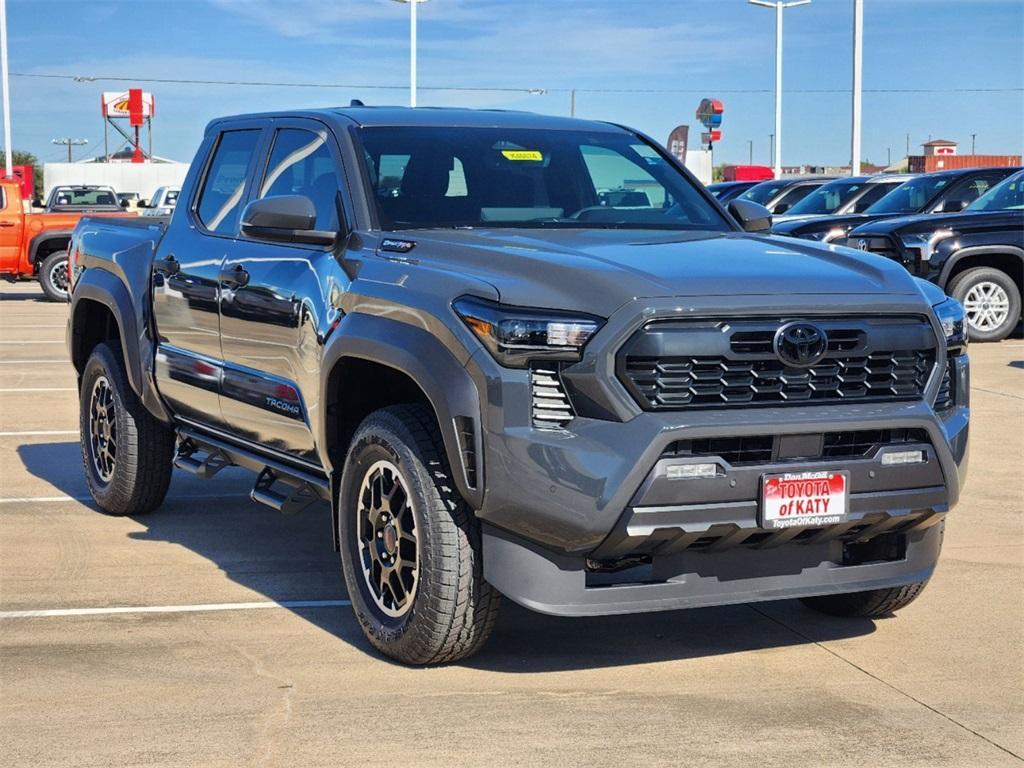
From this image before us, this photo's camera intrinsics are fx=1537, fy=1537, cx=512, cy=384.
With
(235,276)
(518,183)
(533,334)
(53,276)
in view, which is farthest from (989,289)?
(53,276)

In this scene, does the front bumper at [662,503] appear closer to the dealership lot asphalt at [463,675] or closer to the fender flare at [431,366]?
the fender flare at [431,366]

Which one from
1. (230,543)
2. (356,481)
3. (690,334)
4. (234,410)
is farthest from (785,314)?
(230,543)

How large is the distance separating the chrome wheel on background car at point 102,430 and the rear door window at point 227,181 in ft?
4.18

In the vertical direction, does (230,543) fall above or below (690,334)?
below

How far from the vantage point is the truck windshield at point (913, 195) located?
17.8 meters

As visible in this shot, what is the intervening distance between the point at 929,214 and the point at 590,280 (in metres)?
12.6

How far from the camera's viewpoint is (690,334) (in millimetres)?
4562

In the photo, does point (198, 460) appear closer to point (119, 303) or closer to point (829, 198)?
point (119, 303)

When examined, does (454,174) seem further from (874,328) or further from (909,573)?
(909,573)

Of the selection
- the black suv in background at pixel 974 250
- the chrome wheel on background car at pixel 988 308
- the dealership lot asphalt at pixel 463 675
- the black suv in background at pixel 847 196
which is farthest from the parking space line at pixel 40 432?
the black suv in background at pixel 847 196

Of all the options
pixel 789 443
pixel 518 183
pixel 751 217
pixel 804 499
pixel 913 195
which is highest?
pixel 913 195

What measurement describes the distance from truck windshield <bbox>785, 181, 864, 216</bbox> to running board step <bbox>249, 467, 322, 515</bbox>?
1567 centimetres

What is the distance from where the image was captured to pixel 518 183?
6129 mm

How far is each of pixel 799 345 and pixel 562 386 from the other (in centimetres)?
74
